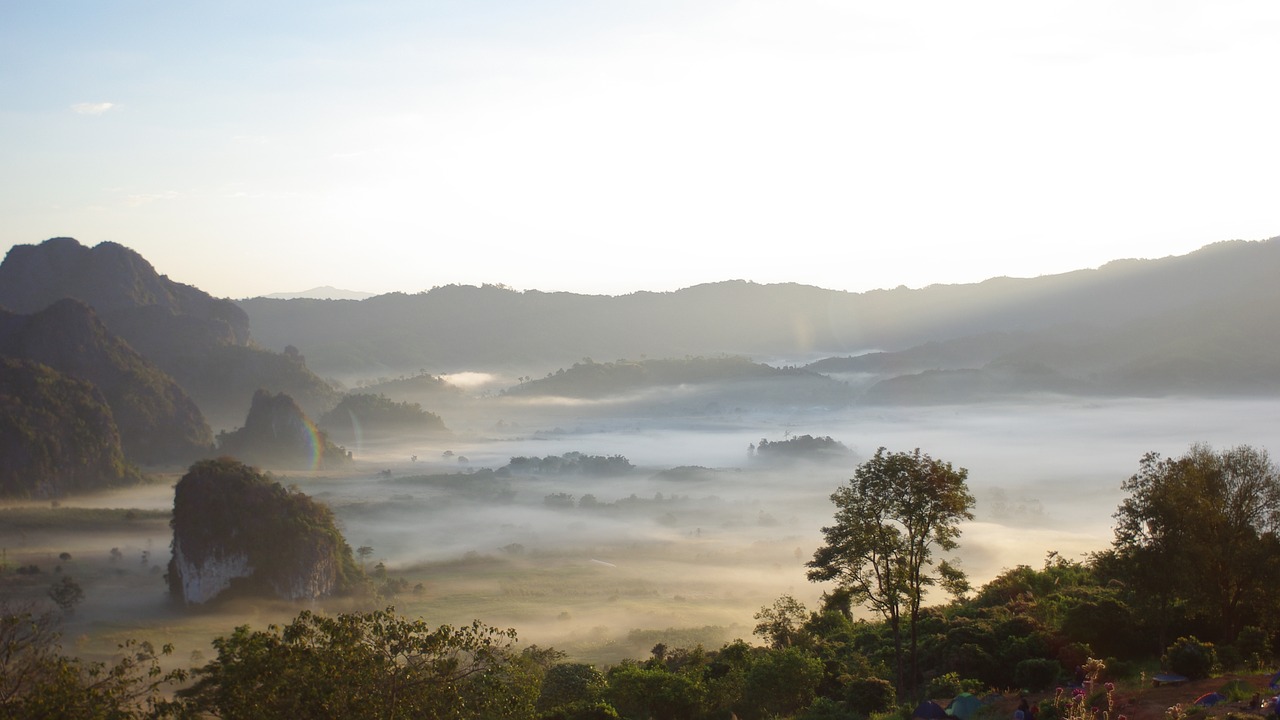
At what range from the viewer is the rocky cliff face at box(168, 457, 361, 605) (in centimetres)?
9325

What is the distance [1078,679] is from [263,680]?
102ft

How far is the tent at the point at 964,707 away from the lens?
34469mm

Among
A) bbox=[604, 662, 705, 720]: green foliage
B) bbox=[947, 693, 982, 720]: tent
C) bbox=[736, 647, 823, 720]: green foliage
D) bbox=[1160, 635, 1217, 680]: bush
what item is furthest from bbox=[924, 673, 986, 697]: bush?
bbox=[604, 662, 705, 720]: green foliage

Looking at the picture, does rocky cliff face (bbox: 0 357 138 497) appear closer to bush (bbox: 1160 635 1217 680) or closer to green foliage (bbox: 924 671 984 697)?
green foliage (bbox: 924 671 984 697)

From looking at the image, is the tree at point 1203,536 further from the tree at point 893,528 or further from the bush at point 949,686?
the bush at point 949,686

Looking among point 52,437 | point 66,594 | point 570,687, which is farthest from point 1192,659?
point 52,437

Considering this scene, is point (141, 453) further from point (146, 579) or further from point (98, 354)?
point (146, 579)

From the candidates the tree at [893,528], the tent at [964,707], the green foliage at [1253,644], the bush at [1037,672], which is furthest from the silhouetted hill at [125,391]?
the green foliage at [1253,644]

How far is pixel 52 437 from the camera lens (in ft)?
504

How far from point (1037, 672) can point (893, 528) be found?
931 cm

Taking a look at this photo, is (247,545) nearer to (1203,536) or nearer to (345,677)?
(345,677)

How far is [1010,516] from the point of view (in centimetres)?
17675

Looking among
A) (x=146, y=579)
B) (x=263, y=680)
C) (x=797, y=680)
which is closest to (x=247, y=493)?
(x=146, y=579)

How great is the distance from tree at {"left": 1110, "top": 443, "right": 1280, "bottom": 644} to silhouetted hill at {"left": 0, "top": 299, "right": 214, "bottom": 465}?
189452 millimetres
